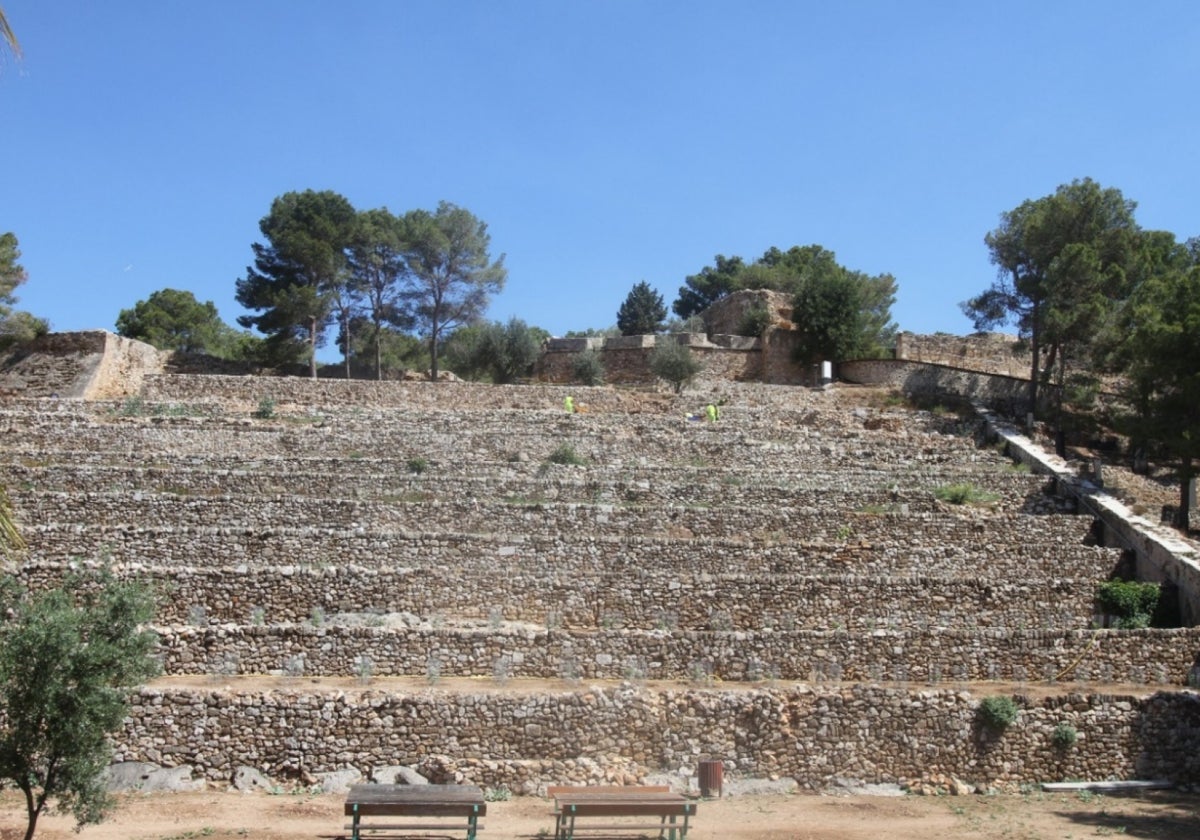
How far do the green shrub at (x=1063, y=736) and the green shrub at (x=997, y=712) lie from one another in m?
0.61

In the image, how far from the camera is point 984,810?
546 inches

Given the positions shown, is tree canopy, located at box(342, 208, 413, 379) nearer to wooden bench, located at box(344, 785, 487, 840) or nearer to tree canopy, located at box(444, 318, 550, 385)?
tree canopy, located at box(444, 318, 550, 385)

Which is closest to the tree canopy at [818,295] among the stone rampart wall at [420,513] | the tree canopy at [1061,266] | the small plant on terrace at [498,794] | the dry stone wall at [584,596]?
the tree canopy at [1061,266]

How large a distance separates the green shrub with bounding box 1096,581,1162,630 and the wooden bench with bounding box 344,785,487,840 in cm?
1207

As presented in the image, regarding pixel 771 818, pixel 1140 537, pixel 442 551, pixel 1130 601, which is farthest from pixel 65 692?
pixel 1140 537

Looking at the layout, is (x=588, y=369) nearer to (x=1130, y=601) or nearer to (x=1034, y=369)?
(x=1034, y=369)

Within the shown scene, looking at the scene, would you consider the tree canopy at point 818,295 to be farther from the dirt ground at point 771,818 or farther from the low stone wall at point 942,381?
the dirt ground at point 771,818

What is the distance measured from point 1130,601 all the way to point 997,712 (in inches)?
220

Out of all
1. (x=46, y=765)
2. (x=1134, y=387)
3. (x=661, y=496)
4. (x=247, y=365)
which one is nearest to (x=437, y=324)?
(x=247, y=365)

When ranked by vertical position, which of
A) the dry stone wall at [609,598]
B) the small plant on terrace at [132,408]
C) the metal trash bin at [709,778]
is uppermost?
the small plant on terrace at [132,408]

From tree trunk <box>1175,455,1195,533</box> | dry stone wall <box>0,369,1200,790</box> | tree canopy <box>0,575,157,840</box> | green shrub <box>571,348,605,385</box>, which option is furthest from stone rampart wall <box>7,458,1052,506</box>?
green shrub <box>571,348,605,385</box>

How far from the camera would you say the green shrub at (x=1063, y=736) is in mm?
15031

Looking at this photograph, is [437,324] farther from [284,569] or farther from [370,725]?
[370,725]

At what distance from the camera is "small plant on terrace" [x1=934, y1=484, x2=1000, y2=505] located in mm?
23188
